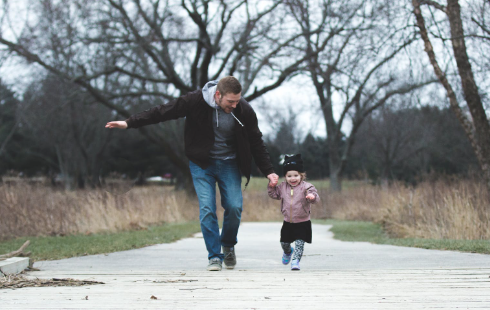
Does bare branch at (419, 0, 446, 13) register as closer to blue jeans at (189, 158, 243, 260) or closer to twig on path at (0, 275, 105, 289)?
blue jeans at (189, 158, 243, 260)

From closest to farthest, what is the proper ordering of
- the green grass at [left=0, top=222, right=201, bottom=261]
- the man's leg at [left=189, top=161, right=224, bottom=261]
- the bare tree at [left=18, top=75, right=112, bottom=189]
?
the man's leg at [left=189, top=161, right=224, bottom=261] → the green grass at [left=0, top=222, right=201, bottom=261] → the bare tree at [left=18, top=75, right=112, bottom=189]

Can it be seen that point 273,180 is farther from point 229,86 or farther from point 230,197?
point 229,86

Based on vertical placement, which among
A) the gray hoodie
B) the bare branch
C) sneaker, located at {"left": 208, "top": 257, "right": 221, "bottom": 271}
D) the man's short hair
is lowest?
sneaker, located at {"left": 208, "top": 257, "right": 221, "bottom": 271}

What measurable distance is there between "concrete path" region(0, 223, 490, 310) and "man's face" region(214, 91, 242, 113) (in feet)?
4.88

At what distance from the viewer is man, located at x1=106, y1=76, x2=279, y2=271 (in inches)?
208

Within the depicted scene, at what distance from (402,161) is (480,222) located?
29.0 m

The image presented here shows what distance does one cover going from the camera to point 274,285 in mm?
4238

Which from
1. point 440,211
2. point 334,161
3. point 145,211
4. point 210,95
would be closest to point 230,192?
point 210,95

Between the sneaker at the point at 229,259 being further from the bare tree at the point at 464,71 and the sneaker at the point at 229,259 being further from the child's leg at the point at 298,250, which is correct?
the bare tree at the point at 464,71

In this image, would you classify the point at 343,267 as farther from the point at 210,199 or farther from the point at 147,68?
the point at 147,68

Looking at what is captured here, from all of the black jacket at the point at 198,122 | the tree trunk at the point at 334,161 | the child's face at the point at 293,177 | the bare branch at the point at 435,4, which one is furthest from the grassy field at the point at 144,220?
the tree trunk at the point at 334,161

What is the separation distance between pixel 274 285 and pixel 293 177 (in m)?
1.57

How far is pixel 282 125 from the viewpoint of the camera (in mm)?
47062

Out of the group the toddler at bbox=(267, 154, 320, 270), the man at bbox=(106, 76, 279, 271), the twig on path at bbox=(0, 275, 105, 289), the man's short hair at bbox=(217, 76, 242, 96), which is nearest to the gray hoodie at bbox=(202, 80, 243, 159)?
the man at bbox=(106, 76, 279, 271)
